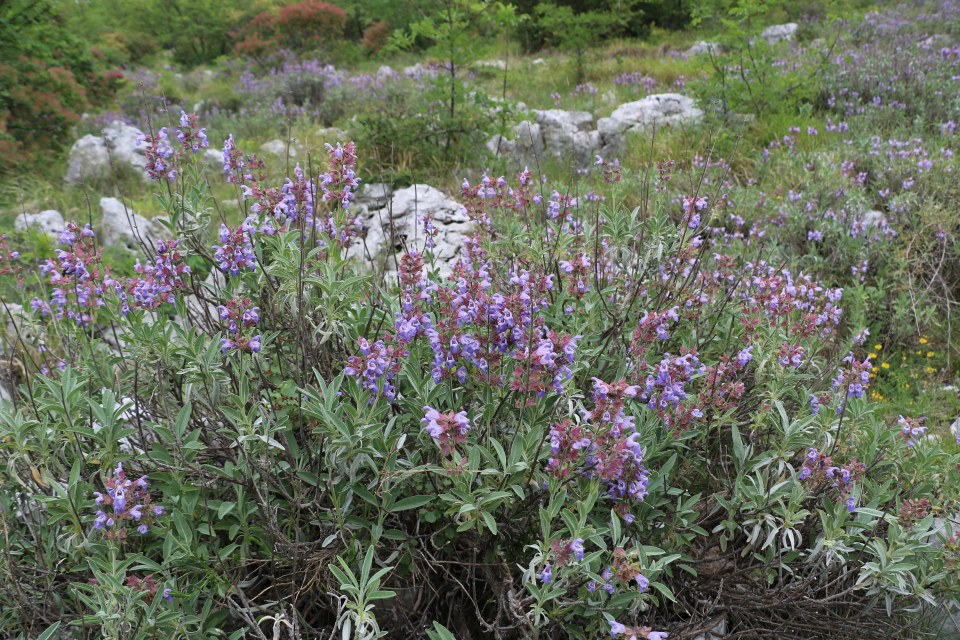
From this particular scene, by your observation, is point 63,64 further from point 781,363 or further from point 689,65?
point 781,363

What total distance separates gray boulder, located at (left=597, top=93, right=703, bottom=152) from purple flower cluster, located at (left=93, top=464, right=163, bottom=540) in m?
6.45

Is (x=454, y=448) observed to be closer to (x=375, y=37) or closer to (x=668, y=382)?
(x=668, y=382)

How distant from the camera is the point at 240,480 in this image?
6.57ft

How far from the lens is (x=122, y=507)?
1.73m

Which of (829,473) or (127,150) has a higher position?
(829,473)

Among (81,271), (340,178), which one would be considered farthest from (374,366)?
(81,271)

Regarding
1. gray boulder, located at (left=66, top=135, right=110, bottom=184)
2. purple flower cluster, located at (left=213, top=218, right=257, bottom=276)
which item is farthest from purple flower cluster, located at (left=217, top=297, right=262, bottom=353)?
gray boulder, located at (left=66, top=135, right=110, bottom=184)

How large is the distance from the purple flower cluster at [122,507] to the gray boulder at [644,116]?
645cm

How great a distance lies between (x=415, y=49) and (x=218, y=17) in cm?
931

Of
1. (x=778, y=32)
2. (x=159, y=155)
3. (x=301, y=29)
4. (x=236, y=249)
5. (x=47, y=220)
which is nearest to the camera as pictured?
(x=236, y=249)

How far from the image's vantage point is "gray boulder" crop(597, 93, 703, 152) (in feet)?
24.6

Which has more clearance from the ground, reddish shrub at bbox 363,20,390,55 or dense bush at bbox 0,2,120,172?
dense bush at bbox 0,2,120,172

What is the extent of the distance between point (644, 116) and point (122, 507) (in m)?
7.40

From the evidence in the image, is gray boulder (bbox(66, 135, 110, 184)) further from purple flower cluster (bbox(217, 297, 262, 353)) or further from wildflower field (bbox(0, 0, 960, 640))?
purple flower cluster (bbox(217, 297, 262, 353))
